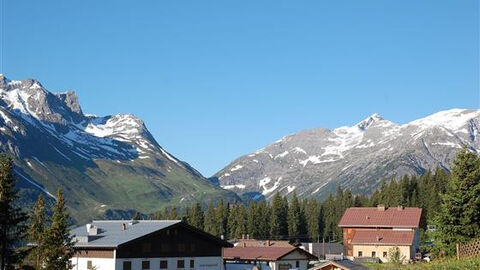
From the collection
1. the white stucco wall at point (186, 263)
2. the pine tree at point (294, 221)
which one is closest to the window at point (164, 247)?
the white stucco wall at point (186, 263)

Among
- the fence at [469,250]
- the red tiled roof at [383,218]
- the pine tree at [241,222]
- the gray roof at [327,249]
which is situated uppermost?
the pine tree at [241,222]

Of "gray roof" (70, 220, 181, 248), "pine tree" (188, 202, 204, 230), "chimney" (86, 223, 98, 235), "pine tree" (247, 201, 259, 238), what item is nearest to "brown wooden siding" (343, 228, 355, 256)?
"pine tree" (247, 201, 259, 238)

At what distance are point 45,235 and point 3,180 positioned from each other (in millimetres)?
10495

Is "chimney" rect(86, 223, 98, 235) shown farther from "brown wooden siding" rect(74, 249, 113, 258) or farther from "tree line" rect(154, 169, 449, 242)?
"tree line" rect(154, 169, 449, 242)

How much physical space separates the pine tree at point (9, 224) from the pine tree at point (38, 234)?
Answer: 6.02 meters

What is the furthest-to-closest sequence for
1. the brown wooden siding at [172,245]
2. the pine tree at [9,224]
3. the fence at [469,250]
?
the brown wooden siding at [172,245] → the pine tree at [9,224] → the fence at [469,250]

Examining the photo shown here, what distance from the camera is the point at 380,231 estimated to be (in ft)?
413

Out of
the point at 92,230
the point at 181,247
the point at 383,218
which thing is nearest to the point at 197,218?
the point at 383,218

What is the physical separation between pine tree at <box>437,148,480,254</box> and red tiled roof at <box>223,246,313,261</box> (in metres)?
45.7

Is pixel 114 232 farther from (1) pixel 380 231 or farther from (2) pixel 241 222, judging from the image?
(2) pixel 241 222

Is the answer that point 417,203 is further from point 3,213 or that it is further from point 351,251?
point 3,213

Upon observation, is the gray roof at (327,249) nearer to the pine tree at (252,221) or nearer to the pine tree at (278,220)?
the pine tree at (278,220)

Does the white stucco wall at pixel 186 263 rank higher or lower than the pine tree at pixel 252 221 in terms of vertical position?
lower

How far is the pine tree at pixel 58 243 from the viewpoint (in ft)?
188
